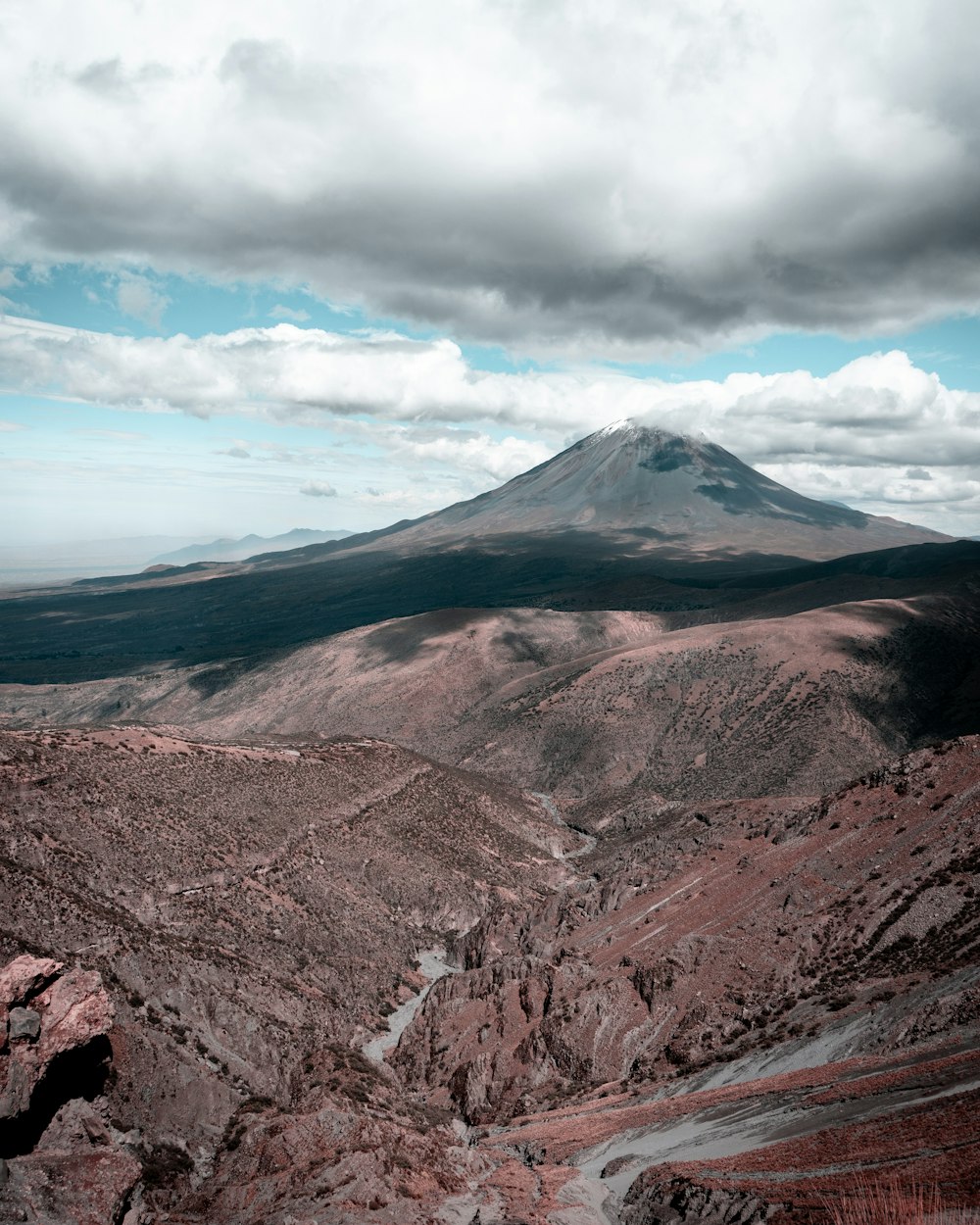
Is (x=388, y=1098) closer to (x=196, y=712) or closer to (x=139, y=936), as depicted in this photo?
(x=139, y=936)

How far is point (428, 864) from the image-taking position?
57781mm

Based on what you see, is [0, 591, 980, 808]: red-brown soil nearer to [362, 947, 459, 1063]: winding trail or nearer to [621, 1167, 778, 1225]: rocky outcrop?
[362, 947, 459, 1063]: winding trail

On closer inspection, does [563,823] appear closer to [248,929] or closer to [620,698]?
[620,698]

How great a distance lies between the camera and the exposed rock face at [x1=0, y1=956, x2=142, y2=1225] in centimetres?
1741

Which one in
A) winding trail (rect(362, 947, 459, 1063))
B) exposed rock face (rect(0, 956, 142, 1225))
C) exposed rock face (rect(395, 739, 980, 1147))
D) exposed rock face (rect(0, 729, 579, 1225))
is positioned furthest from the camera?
winding trail (rect(362, 947, 459, 1063))

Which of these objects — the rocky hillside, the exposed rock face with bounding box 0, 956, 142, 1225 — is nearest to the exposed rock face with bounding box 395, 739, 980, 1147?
the rocky hillside

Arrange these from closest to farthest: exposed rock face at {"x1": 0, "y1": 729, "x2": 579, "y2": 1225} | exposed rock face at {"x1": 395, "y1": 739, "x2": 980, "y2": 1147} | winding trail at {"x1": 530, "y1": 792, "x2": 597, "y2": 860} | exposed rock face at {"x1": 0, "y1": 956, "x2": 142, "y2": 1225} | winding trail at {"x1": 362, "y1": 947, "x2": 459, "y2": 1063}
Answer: exposed rock face at {"x1": 0, "y1": 956, "x2": 142, "y2": 1225}
exposed rock face at {"x1": 0, "y1": 729, "x2": 579, "y2": 1225}
exposed rock face at {"x1": 395, "y1": 739, "x2": 980, "y2": 1147}
winding trail at {"x1": 362, "y1": 947, "x2": 459, "y2": 1063}
winding trail at {"x1": 530, "y1": 792, "x2": 597, "y2": 860}

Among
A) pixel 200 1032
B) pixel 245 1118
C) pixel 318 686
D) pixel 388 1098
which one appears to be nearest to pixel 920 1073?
pixel 388 1098

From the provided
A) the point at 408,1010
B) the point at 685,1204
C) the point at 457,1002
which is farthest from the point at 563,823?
the point at 685,1204

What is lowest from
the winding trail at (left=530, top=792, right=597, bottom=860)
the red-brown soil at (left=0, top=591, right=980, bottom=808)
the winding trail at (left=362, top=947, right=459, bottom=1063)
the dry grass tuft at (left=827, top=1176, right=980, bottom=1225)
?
the winding trail at (left=530, top=792, right=597, bottom=860)

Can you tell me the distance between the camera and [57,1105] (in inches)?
803

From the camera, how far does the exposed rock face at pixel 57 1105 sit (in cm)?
1741

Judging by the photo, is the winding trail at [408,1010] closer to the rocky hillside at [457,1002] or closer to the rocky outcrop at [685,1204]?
the rocky hillside at [457,1002]

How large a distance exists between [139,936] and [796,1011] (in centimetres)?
2593
